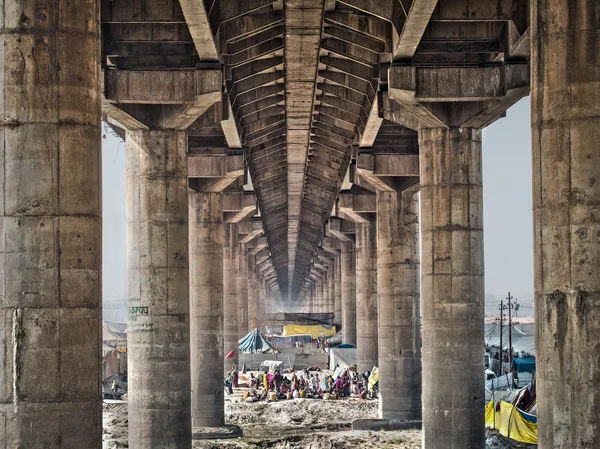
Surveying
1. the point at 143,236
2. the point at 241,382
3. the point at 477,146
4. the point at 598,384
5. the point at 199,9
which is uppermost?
the point at 199,9

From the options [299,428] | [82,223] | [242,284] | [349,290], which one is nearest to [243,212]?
[299,428]

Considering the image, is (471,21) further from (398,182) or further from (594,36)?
(398,182)

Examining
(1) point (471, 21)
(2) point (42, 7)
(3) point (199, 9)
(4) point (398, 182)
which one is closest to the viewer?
(2) point (42, 7)

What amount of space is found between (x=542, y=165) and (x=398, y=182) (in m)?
22.9

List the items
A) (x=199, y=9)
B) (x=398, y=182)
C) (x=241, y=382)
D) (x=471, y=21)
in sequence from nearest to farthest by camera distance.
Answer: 1. (x=199, y=9)
2. (x=471, y=21)
3. (x=398, y=182)
4. (x=241, y=382)

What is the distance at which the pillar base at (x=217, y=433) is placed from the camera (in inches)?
1426

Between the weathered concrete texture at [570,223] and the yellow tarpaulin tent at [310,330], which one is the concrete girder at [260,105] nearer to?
the weathered concrete texture at [570,223]

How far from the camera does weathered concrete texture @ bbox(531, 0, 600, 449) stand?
670 inches

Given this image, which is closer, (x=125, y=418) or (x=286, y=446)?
(x=286, y=446)

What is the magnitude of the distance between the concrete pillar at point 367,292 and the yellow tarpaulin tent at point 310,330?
40946mm

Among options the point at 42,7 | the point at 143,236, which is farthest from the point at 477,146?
the point at 42,7

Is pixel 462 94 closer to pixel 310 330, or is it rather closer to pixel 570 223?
pixel 570 223

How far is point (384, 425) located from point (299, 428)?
142 inches

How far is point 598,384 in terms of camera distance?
16938 mm
